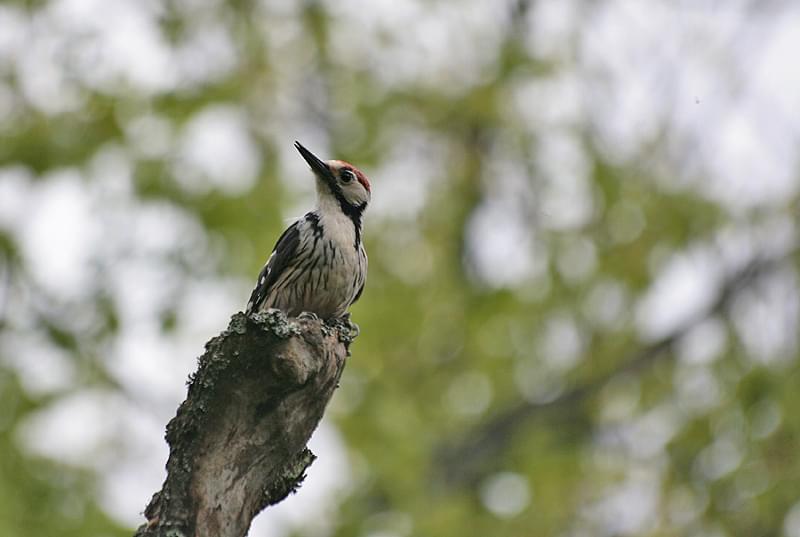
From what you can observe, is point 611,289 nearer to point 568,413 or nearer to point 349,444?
point 568,413

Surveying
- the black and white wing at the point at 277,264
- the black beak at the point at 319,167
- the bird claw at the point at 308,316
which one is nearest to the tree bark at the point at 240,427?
the bird claw at the point at 308,316

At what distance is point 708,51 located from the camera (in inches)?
449

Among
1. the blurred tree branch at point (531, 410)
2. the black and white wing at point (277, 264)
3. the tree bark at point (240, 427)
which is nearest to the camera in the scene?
the tree bark at point (240, 427)

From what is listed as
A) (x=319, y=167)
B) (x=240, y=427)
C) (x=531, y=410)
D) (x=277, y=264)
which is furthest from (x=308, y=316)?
(x=531, y=410)

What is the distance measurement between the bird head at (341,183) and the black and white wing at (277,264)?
0.57 meters

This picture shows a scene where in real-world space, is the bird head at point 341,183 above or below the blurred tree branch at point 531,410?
below

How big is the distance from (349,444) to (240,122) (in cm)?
389

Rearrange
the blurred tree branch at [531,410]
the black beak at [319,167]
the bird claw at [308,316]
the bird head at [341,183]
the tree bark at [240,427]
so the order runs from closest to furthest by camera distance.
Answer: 1. the tree bark at [240,427]
2. the bird claw at [308,316]
3. the black beak at [319,167]
4. the bird head at [341,183]
5. the blurred tree branch at [531,410]

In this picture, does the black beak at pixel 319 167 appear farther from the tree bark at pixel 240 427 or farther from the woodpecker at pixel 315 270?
the tree bark at pixel 240 427

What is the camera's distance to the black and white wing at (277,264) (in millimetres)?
5453

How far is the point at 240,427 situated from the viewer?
3340mm

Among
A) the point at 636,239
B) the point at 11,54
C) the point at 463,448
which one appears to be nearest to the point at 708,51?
the point at 636,239

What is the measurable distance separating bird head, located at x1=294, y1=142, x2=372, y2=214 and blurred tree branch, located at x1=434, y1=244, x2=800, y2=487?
4720 millimetres

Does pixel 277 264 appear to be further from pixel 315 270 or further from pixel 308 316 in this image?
pixel 308 316
